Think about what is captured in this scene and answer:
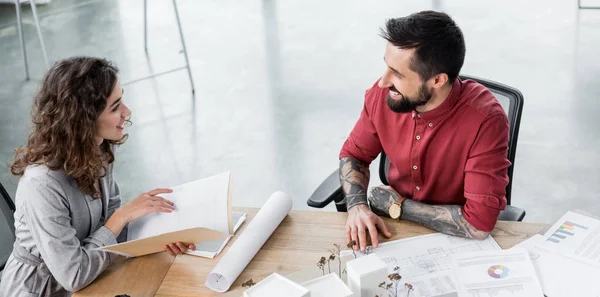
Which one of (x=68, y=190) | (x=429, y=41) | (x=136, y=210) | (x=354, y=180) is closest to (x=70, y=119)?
(x=68, y=190)

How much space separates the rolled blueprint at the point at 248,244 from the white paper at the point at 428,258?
9.6 inches

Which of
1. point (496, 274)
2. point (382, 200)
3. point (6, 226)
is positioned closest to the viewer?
point (496, 274)

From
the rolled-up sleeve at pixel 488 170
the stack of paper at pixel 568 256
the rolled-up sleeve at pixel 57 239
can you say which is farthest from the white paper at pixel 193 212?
the stack of paper at pixel 568 256

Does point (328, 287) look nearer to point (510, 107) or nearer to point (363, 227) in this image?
point (363, 227)

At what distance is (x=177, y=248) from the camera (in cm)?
207

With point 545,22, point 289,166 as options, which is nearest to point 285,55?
point 289,166

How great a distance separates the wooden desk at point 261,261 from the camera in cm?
196

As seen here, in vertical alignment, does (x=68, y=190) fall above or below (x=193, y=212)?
above

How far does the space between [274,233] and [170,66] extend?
3335 millimetres

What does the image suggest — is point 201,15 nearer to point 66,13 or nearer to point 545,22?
point 66,13

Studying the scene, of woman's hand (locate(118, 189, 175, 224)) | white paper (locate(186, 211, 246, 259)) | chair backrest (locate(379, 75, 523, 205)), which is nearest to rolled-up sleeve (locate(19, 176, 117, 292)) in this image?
woman's hand (locate(118, 189, 175, 224))

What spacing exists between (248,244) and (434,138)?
680 millimetres

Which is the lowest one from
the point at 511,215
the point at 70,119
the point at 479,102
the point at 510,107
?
the point at 511,215

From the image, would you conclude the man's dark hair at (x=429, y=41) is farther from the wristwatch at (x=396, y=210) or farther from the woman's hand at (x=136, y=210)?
the woman's hand at (x=136, y=210)
